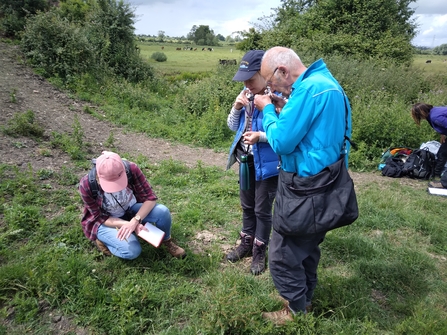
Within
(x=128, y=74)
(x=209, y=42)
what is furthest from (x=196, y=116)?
(x=209, y=42)

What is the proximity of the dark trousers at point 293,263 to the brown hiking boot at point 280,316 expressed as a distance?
0.07m

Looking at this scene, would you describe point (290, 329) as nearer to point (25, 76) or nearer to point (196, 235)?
point (196, 235)

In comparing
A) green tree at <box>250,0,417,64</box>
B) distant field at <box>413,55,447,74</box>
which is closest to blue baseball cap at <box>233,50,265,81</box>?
green tree at <box>250,0,417,64</box>

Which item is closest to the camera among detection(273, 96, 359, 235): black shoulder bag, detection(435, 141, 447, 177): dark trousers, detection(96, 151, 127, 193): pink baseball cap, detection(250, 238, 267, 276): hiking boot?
detection(273, 96, 359, 235): black shoulder bag

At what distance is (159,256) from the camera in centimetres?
329

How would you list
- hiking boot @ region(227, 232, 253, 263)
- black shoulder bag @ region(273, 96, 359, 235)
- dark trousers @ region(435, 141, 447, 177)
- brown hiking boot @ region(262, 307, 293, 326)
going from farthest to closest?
dark trousers @ region(435, 141, 447, 177) → hiking boot @ region(227, 232, 253, 263) → brown hiking boot @ region(262, 307, 293, 326) → black shoulder bag @ region(273, 96, 359, 235)

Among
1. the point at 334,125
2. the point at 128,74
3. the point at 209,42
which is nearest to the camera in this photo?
the point at 334,125

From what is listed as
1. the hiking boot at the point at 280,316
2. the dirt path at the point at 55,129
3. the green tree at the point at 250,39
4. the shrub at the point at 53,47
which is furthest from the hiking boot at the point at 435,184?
the green tree at the point at 250,39

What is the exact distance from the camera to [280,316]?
2.52 m

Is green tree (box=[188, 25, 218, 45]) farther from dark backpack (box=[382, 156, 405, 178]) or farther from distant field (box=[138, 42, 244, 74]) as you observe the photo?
dark backpack (box=[382, 156, 405, 178])

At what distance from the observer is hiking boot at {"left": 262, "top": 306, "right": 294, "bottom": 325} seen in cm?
248

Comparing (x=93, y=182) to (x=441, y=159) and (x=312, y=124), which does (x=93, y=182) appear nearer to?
(x=312, y=124)

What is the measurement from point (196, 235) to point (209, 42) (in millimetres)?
62855

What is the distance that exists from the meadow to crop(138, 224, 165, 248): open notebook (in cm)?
33
